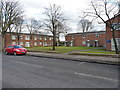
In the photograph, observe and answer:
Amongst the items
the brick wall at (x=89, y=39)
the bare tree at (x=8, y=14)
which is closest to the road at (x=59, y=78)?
the bare tree at (x=8, y=14)

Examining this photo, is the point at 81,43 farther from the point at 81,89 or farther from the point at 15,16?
the point at 81,89

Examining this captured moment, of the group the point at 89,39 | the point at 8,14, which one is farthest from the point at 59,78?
the point at 89,39

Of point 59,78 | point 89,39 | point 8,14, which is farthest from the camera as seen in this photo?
point 89,39

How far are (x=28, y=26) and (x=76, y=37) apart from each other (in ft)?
74.0

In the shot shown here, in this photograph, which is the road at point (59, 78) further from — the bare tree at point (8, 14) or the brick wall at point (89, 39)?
the brick wall at point (89, 39)

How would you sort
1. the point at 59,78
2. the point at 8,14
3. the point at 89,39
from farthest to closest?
the point at 89,39 < the point at 8,14 < the point at 59,78

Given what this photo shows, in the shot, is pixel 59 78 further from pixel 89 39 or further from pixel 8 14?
pixel 89 39

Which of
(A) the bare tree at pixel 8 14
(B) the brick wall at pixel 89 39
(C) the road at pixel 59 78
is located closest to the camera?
(C) the road at pixel 59 78

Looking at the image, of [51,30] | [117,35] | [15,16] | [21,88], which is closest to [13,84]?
[21,88]

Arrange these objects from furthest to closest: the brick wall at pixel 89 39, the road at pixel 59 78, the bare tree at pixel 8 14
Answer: the brick wall at pixel 89 39 → the bare tree at pixel 8 14 → the road at pixel 59 78

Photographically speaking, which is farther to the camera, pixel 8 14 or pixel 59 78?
pixel 8 14

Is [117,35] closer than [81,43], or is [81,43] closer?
[117,35]

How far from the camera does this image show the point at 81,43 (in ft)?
143

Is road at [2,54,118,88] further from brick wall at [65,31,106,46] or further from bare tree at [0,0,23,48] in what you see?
brick wall at [65,31,106,46]
